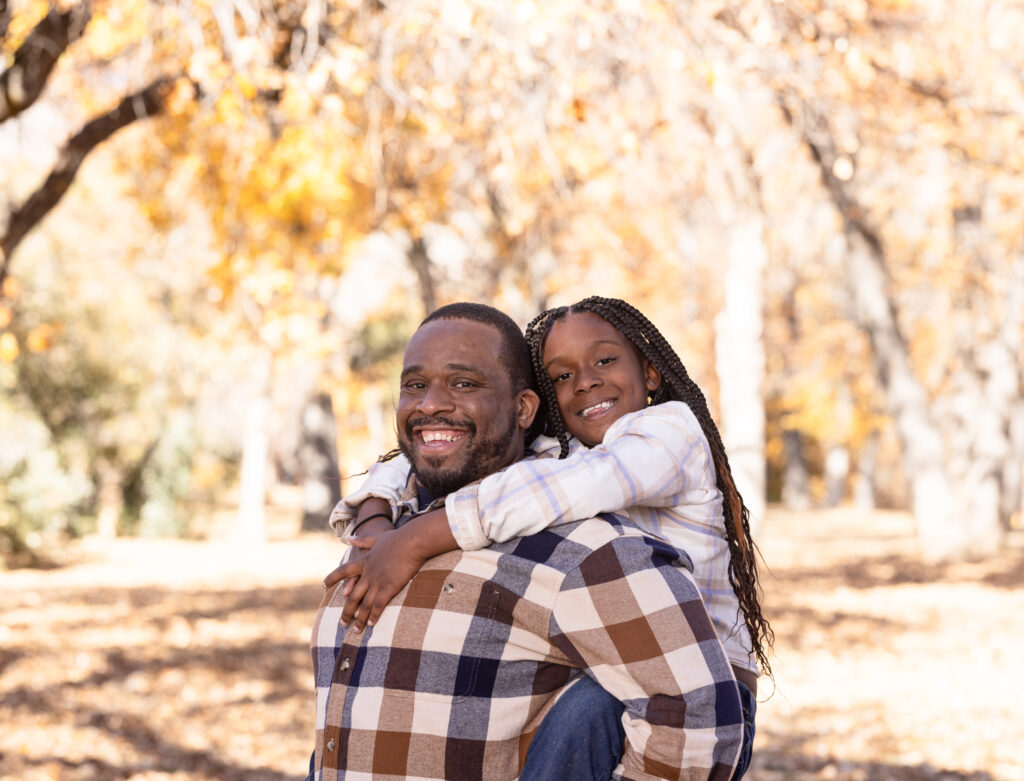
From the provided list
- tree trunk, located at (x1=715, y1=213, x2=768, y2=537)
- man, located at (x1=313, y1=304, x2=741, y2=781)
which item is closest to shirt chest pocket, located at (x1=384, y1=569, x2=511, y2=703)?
man, located at (x1=313, y1=304, x2=741, y2=781)

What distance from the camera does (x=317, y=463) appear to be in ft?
73.6

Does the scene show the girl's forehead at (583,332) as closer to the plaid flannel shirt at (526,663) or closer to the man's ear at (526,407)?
the man's ear at (526,407)

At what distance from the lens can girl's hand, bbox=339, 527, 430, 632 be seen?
7.20 feet

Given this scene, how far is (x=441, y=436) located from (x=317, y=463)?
20.4 m

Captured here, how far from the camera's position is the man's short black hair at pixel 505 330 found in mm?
2463

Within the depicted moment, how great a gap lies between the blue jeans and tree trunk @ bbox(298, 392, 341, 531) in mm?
20354

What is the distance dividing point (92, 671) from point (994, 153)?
1148 centimetres

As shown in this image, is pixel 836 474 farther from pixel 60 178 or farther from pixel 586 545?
pixel 586 545

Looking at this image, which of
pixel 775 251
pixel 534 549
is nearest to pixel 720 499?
pixel 534 549

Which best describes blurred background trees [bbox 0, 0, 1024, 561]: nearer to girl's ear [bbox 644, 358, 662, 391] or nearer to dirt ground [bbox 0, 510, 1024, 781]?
dirt ground [bbox 0, 510, 1024, 781]

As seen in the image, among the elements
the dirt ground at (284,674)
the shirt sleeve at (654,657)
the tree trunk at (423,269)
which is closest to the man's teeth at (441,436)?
the shirt sleeve at (654,657)

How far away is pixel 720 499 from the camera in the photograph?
101 inches

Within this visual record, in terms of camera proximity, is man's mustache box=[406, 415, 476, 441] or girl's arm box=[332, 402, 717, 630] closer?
girl's arm box=[332, 402, 717, 630]

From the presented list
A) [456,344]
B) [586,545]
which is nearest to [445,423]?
[456,344]
